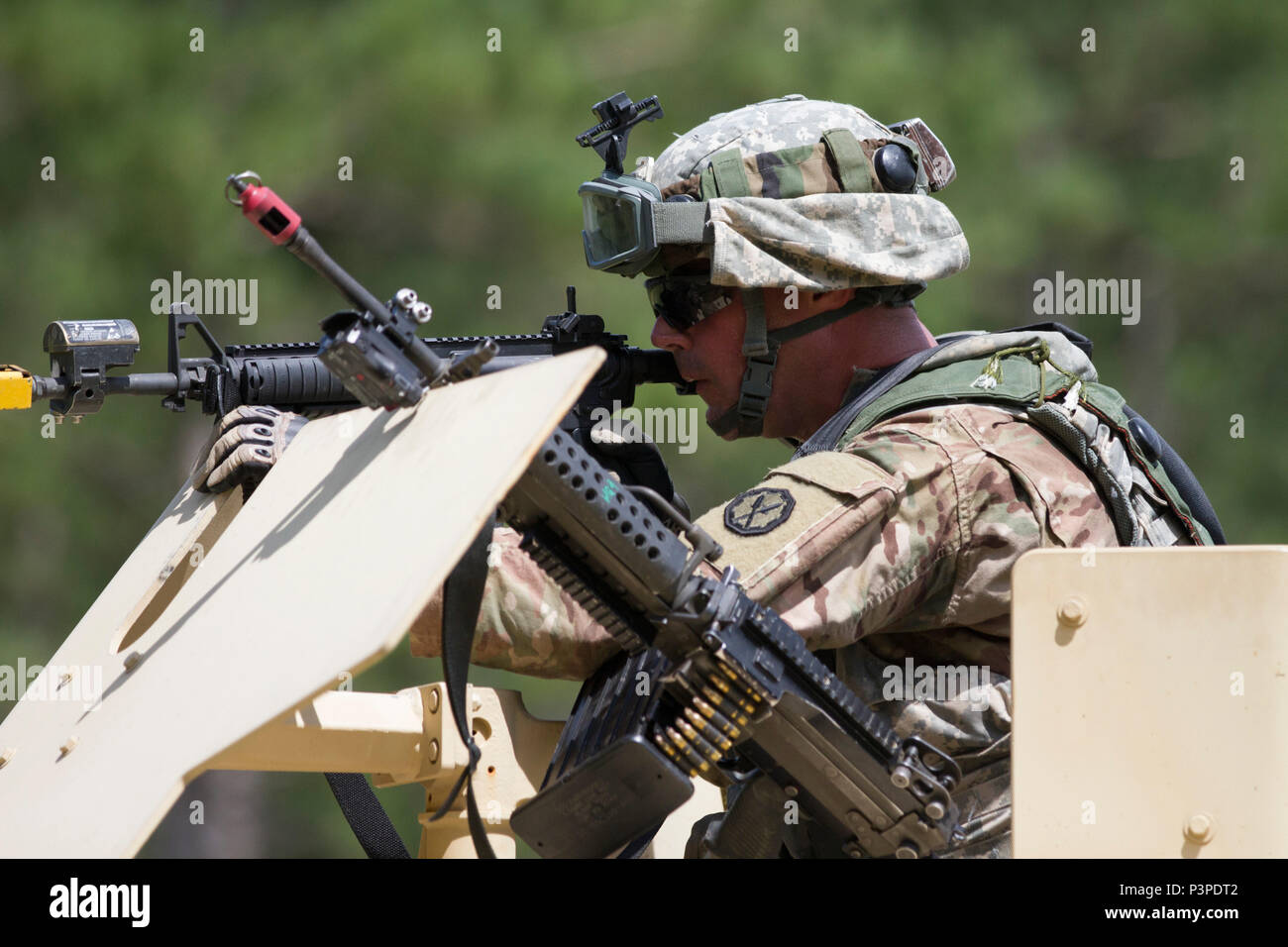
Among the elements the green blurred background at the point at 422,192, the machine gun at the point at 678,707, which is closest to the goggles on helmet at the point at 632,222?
the machine gun at the point at 678,707

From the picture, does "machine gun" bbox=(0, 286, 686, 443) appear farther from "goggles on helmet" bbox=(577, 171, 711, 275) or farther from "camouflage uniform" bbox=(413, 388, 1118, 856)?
"camouflage uniform" bbox=(413, 388, 1118, 856)

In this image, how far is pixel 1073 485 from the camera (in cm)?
321

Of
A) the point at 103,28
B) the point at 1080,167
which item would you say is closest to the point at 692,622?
the point at 103,28

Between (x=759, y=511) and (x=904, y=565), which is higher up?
(x=759, y=511)

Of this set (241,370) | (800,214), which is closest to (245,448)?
(241,370)

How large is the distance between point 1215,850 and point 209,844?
859 centimetres

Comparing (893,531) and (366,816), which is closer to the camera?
(893,531)

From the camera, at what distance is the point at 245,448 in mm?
3051

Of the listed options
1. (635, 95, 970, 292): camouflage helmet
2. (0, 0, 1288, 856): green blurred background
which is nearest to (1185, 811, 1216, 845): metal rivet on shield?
(635, 95, 970, 292): camouflage helmet

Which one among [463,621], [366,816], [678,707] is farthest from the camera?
[366,816]

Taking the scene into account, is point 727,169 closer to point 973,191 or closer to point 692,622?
point 692,622

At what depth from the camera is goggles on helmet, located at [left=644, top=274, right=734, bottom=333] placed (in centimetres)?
374

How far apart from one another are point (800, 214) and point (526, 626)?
1068 millimetres

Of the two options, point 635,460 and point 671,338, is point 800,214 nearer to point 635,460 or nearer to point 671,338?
point 671,338
